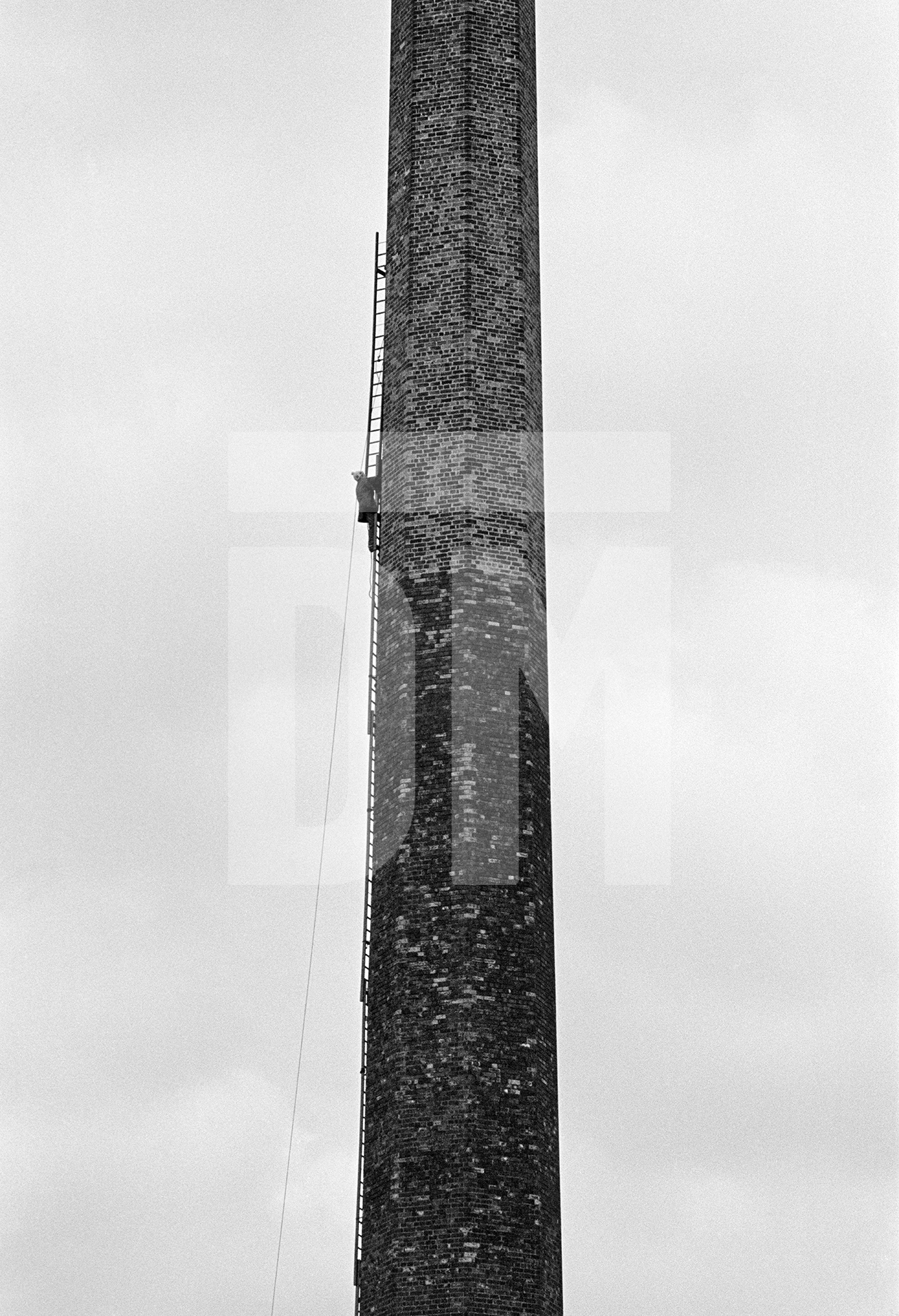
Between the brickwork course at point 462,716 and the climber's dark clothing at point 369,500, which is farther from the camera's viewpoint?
the climber's dark clothing at point 369,500

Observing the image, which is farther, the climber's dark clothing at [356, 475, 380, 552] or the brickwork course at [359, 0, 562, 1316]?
the climber's dark clothing at [356, 475, 380, 552]

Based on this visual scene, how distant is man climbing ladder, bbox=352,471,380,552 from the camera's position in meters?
24.4

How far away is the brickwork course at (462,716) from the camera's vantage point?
2100 centimetres

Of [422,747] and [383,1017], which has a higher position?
[422,747]

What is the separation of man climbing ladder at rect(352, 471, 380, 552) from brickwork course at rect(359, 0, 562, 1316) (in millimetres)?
531

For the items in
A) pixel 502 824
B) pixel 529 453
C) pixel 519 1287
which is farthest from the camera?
pixel 529 453

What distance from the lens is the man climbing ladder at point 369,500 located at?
24.4m

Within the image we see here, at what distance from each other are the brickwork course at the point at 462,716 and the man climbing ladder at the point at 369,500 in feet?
1.74

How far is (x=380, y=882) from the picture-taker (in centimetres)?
2250

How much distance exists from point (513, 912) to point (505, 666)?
93.4 inches

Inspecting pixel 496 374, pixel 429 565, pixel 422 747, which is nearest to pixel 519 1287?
pixel 422 747

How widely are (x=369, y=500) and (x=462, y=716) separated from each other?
10.1 feet

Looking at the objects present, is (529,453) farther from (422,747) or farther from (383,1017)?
(383,1017)

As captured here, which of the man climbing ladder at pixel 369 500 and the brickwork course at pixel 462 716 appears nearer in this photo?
the brickwork course at pixel 462 716
